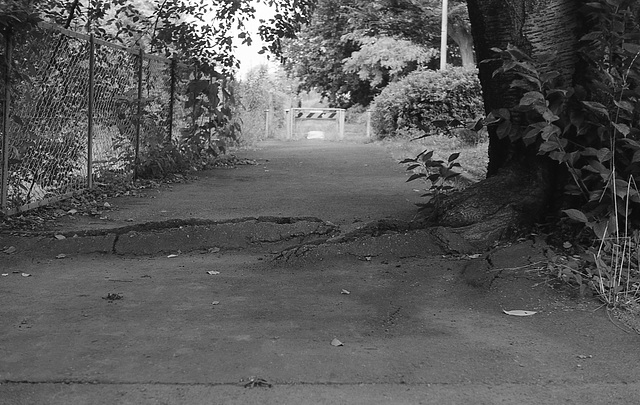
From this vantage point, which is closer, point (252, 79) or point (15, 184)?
point (15, 184)

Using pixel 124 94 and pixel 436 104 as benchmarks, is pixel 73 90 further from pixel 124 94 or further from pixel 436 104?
pixel 436 104

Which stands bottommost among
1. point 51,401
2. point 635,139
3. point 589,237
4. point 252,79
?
point 51,401

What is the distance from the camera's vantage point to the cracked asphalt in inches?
140

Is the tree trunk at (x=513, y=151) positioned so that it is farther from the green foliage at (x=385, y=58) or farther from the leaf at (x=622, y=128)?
the green foliage at (x=385, y=58)

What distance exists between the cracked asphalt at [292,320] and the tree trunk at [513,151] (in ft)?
0.94

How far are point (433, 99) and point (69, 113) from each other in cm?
1687

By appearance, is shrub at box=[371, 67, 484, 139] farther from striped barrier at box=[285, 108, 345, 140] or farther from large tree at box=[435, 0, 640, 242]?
large tree at box=[435, 0, 640, 242]

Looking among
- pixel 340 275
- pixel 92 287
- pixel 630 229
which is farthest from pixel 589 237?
pixel 92 287

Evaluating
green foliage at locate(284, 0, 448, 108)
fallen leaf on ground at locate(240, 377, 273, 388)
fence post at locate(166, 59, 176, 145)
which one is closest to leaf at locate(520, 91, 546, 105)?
fallen leaf on ground at locate(240, 377, 273, 388)

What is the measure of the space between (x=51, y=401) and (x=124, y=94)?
7.54 metres

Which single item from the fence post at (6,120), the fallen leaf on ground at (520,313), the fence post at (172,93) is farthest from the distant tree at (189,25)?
the fallen leaf on ground at (520,313)

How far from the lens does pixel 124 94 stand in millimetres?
10383

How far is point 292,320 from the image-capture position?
456cm

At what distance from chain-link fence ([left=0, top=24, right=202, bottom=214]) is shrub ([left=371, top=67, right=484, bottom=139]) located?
13.3 metres
